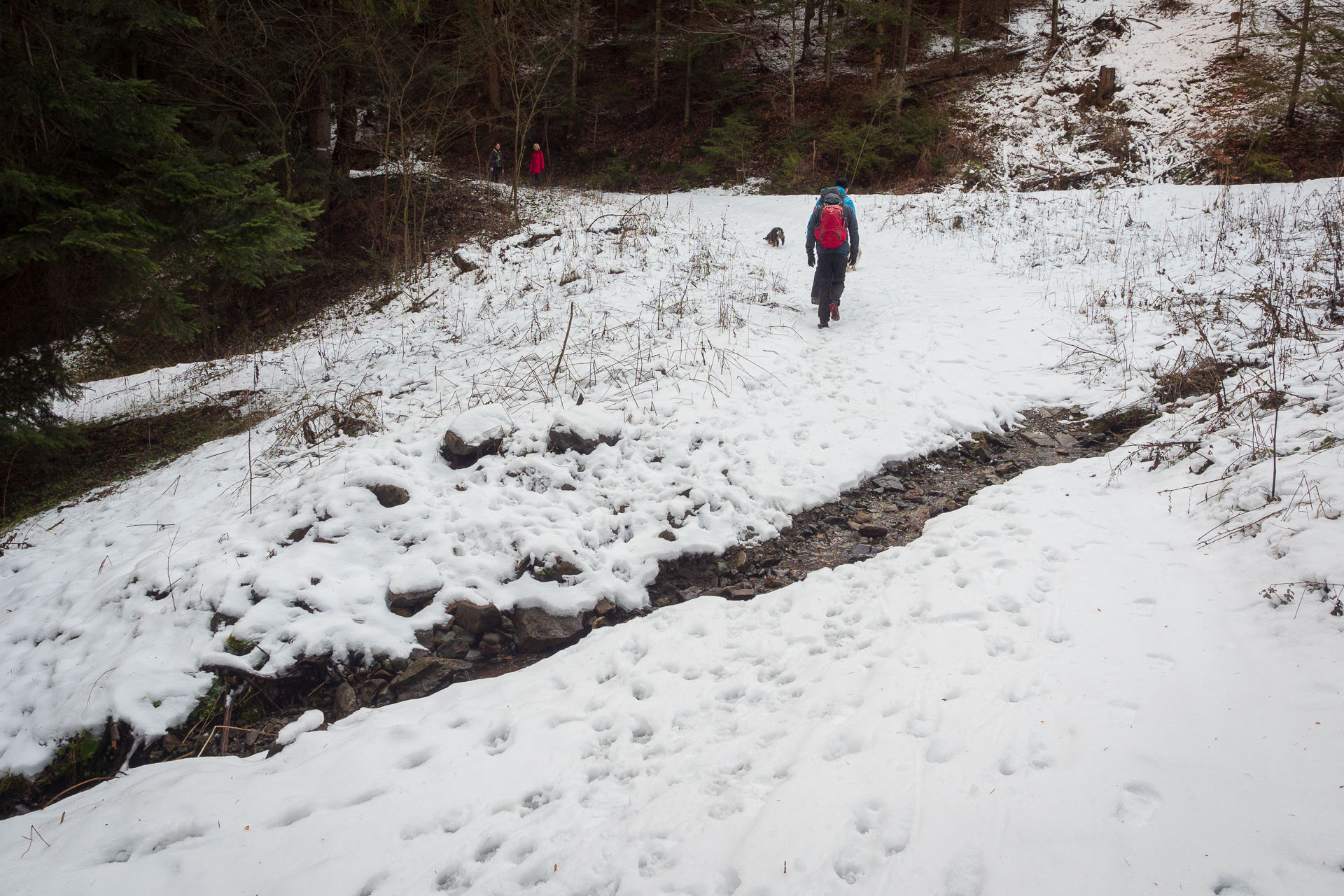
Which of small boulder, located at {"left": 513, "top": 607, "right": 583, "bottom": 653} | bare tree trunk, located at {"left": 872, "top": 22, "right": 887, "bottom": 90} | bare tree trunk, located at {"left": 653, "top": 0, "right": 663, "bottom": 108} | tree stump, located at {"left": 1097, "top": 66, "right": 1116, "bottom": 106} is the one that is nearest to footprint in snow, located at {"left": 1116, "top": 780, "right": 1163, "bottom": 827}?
small boulder, located at {"left": 513, "top": 607, "right": 583, "bottom": 653}

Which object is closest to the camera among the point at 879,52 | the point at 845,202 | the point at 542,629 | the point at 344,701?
the point at 344,701

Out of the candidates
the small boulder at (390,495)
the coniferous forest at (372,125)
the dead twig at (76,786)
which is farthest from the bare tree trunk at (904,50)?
the dead twig at (76,786)

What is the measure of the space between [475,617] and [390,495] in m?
1.32

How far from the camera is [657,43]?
23844mm

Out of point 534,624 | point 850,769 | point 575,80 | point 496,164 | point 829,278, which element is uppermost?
point 575,80

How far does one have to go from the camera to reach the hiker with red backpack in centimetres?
845

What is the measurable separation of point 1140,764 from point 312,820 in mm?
3559

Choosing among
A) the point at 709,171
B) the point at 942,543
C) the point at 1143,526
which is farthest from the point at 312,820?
the point at 709,171

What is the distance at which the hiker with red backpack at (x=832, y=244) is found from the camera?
333 inches

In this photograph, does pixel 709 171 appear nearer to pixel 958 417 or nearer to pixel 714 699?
pixel 958 417

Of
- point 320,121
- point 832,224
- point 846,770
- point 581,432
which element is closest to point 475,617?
point 581,432

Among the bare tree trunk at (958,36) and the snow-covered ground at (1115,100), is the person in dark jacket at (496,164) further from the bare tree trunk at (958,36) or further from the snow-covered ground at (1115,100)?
the bare tree trunk at (958,36)

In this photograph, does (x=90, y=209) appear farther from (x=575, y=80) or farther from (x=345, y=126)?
(x=575, y=80)

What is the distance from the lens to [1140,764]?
234 centimetres
